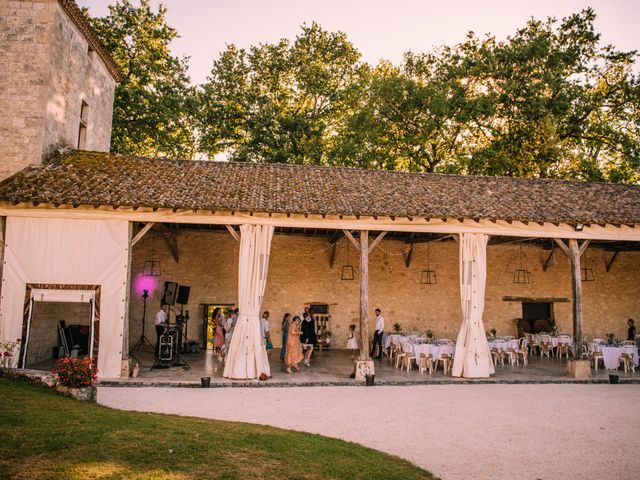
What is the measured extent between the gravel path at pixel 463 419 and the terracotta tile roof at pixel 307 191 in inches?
150

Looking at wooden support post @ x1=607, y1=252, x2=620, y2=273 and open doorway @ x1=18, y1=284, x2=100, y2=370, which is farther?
wooden support post @ x1=607, y1=252, x2=620, y2=273

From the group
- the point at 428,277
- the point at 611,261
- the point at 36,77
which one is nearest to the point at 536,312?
the point at 611,261

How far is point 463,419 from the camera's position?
285 inches

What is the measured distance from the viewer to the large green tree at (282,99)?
23.4 m

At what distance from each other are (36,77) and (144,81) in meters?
9.22

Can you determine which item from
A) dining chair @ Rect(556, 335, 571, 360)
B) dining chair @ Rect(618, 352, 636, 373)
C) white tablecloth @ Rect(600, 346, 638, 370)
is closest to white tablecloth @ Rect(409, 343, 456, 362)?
white tablecloth @ Rect(600, 346, 638, 370)

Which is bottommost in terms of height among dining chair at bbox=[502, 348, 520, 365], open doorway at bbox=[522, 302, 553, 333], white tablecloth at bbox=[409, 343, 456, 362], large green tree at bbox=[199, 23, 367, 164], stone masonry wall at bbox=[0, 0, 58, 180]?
dining chair at bbox=[502, 348, 520, 365]

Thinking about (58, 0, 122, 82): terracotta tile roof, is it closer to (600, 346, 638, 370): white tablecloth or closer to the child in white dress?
the child in white dress

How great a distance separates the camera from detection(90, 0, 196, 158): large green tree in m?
20.1

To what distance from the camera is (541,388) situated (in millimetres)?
9922

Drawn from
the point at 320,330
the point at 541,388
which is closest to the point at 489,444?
the point at 541,388

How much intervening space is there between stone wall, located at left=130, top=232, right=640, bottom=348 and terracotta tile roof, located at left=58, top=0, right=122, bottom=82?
235 inches

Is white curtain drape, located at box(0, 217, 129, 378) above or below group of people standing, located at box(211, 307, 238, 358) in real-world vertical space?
above

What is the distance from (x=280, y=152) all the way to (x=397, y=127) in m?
6.19
